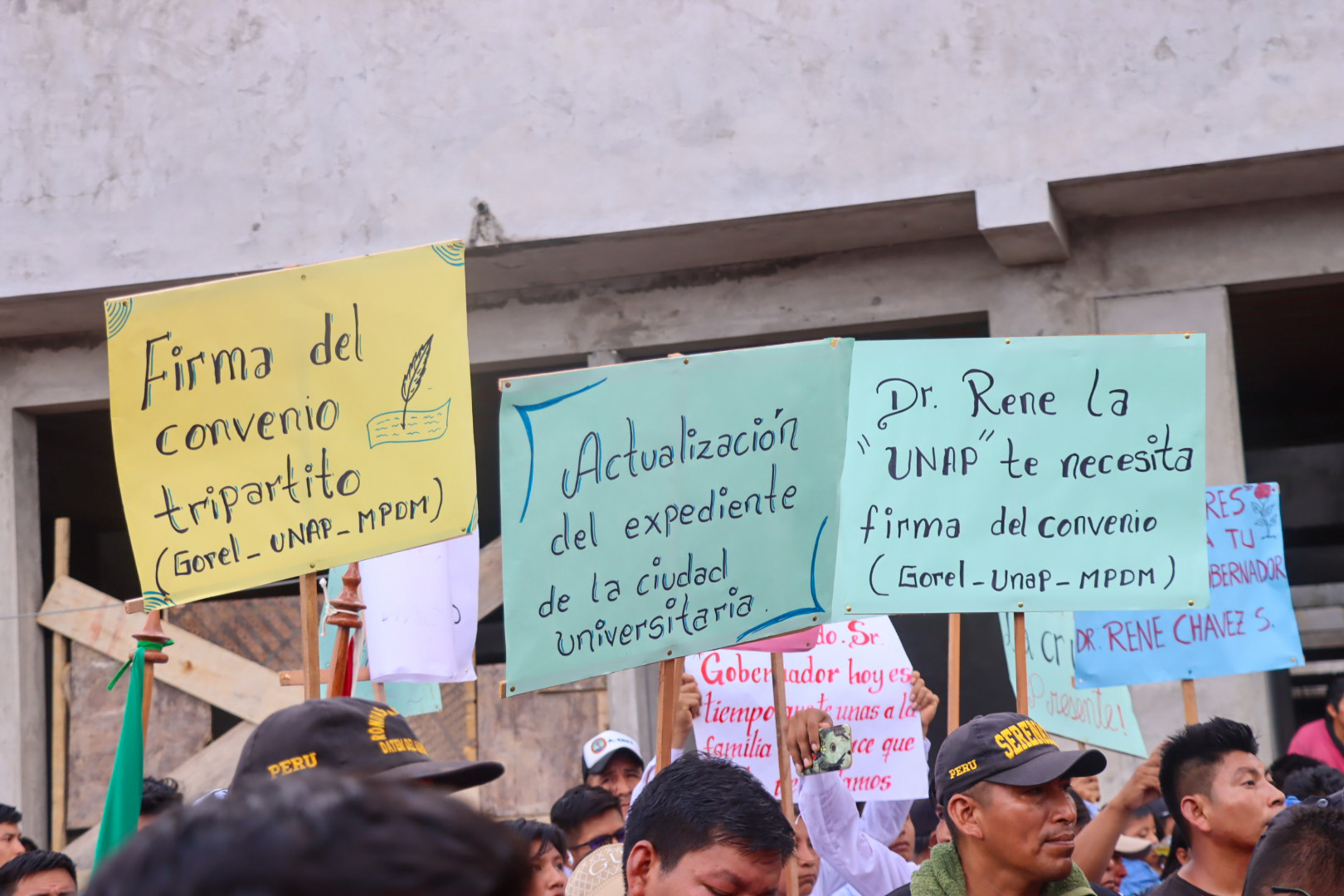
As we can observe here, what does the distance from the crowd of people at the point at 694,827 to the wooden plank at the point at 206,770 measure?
3478 millimetres

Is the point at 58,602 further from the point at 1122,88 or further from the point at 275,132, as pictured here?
the point at 1122,88

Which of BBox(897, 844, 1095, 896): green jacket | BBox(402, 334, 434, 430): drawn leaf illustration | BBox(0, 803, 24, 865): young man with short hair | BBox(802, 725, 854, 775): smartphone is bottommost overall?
BBox(0, 803, 24, 865): young man with short hair

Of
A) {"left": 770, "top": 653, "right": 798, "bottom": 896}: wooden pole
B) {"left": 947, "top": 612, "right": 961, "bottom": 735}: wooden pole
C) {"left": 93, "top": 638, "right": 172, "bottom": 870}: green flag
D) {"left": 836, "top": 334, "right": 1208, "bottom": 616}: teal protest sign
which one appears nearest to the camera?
{"left": 93, "top": 638, "right": 172, "bottom": 870}: green flag

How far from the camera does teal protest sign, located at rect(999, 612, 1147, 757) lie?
6176mm

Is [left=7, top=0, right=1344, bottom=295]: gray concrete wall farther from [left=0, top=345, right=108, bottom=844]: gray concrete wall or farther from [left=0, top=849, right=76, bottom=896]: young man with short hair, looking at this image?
[left=0, top=849, right=76, bottom=896]: young man with short hair

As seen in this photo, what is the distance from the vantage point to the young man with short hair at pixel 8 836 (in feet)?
18.0

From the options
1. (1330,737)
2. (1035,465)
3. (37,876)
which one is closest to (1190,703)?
(1035,465)

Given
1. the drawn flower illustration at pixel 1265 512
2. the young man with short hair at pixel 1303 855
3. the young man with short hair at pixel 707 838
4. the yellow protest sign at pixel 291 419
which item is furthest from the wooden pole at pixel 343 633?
the drawn flower illustration at pixel 1265 512

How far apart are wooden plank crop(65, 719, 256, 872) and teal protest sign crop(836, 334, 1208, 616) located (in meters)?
5.90

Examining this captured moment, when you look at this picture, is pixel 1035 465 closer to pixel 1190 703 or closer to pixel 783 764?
pixel 783 764

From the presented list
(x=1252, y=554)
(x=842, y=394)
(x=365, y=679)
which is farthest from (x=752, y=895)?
(x=1252, y=554)

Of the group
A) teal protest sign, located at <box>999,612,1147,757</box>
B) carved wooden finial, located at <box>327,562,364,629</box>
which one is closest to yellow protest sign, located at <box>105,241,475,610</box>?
carved wooden finial, located at <box>327,562,364,629</box>

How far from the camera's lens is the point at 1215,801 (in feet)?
13.7

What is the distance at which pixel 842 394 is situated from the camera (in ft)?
12.8
